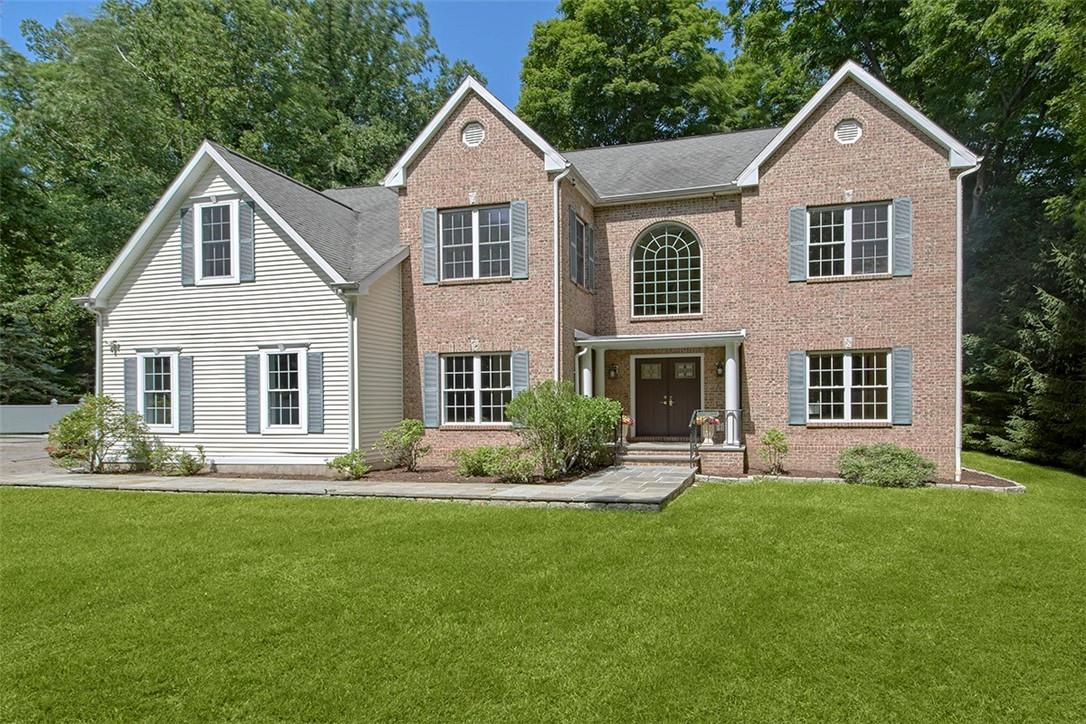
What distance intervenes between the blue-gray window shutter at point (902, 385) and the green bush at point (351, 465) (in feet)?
37.6

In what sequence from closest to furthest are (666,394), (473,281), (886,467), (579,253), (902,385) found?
(886,467) → (902,385) → (473,281) → (579,253) → (666,394)

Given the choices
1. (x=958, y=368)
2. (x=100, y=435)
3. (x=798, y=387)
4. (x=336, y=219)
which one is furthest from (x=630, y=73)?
(x=100, y=435)

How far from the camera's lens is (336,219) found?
16.4m

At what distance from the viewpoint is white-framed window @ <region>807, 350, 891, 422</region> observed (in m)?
13.7

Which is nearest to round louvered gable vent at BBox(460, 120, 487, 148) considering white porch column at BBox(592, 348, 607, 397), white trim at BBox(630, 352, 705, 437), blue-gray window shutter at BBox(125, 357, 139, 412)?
white porch column at BBox(592, 348, 607, 397)

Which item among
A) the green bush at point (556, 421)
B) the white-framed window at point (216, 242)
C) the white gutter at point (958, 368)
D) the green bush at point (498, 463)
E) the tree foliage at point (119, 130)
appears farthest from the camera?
the tree foliage at point (119, 130)

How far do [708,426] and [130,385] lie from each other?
13.8 meters

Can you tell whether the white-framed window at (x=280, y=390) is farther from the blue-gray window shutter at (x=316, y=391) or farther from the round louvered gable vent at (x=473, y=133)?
the round louvered gable vent at (x=473, y=133)

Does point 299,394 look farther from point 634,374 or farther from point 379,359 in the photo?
point 634,374

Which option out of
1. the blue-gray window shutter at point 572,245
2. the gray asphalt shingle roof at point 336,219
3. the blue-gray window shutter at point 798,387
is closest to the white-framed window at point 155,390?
the gray asphalt shingle roof at point 336,219

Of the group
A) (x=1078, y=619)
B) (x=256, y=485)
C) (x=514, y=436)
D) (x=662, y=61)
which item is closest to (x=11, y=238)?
(x=256, y=485)

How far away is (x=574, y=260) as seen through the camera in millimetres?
14922

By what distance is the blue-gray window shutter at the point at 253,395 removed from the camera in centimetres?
1399

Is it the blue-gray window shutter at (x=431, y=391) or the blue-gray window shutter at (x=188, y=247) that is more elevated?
the blue-gray window shutter at (x=188, y=247)
